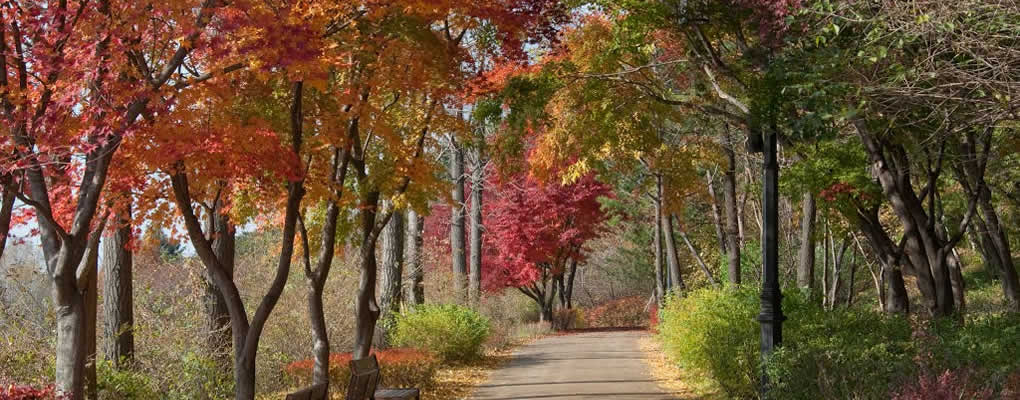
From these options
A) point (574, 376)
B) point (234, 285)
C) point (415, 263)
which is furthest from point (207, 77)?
point (415, 263)

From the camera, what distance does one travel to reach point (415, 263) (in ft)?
86.7

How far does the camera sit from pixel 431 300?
98.6 ft

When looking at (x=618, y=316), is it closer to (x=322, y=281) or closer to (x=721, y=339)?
(x=721, y=339)

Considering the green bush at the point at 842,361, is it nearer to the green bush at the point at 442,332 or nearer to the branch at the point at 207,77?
the branch at the point at 207,77

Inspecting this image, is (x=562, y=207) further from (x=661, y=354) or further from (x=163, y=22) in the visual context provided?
(x=163, y=22)

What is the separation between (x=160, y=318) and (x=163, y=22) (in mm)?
6073

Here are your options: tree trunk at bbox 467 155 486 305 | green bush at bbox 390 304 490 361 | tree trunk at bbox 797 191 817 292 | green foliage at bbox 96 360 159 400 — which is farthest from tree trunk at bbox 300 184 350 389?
tree trunk at bbox 467 155 486 305

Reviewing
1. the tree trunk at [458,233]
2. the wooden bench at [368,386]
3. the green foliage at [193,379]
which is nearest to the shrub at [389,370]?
the wooden bench at [368,386]

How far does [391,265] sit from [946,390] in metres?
17.0

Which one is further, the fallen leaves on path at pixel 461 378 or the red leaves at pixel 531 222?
the red leaves at pixel 531 222

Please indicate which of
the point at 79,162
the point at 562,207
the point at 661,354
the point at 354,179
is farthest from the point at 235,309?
the point at 562,207

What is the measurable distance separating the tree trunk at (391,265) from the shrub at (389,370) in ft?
16.0

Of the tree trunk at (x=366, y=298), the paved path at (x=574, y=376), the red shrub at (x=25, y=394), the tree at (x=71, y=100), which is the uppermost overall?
the tree at (x=71, y=100)

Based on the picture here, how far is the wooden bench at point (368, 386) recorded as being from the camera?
39.7 ft
